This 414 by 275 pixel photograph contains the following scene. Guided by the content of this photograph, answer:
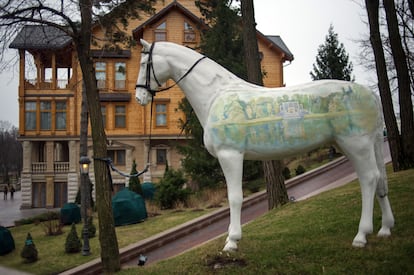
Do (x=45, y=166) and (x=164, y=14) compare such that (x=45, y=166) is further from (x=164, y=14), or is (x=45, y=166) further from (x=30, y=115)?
(x=164, y=14)

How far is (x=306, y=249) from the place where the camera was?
5.34 metres

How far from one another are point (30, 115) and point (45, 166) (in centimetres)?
401

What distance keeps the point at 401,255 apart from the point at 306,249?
1.25 m

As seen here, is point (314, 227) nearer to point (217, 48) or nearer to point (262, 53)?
point (217, 48)

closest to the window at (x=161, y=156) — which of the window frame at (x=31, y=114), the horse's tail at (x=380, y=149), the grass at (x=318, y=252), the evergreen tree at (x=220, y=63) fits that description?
the window frame at (x=31, y=114)

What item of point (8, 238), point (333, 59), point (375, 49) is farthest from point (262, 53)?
point (8, 238)

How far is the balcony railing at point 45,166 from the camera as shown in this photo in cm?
2758

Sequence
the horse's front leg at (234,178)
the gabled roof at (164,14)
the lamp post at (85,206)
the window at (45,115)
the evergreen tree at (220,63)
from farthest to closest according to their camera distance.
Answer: the window at (45,115)
the gabled roof at (164,14)
the evergreen tree at (220,63)
the lamp post at (85,206)
the horse's front leg at (234,178)

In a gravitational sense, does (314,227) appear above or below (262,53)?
below

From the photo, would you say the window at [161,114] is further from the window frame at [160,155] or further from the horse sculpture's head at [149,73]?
the horse sculpture's head at [149,73]

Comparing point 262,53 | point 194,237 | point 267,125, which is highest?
point 262,53

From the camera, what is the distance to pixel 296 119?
15.5 feet

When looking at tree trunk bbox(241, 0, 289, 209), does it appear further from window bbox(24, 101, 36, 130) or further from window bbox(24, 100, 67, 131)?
window bbox(24, 101, 36, 130)

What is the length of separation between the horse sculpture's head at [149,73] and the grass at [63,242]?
7702mm
